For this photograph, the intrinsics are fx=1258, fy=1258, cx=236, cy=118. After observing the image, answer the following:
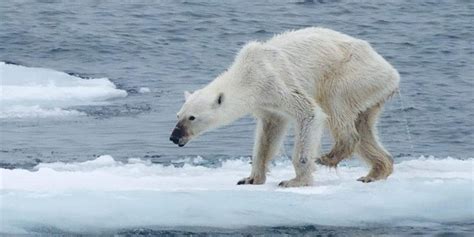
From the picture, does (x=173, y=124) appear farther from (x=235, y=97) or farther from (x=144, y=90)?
(x=235, y=97)

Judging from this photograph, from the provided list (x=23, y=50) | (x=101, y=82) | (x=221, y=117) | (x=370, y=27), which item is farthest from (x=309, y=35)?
(x=370, y=27)

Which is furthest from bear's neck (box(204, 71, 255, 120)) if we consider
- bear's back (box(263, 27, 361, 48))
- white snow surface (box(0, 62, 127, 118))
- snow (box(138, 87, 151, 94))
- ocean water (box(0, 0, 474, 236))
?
snow (box(138, 87, 151, 94))

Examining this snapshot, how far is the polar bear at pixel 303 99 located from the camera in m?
10.2

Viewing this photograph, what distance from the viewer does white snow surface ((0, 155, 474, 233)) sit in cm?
930

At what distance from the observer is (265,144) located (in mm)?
10680

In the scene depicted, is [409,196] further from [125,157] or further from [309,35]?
[125,157]

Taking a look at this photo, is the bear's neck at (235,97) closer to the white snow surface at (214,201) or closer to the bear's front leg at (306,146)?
the bear's front leg at (306,146)

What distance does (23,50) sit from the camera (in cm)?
2347

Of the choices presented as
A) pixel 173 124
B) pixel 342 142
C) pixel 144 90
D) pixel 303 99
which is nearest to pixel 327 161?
pixel 342 142

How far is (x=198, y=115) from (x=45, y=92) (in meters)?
8.20

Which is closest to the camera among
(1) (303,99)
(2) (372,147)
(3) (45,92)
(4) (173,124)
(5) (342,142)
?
(1) (303,99)

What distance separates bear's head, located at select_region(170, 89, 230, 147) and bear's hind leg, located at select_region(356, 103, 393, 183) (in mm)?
1361

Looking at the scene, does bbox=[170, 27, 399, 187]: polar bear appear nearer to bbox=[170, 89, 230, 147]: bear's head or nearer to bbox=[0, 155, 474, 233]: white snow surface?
bbox=[170, 89, 230, 147]: bear's head

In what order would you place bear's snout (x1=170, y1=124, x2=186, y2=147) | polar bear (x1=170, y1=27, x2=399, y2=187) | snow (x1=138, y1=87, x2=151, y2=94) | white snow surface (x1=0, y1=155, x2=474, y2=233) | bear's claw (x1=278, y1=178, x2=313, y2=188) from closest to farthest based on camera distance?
white snow surface (x1=0, y1=155, x2=474, y2=233)
bear's snout (x1=170, y1=124, x2=186, y2=147)
polar bear (x1=170, y1=27, x2=399, y2=187)
bear's claw (x1=278, y1=178, x2=313, y2=188)
snow (x1=138, y1=87, x2=151, y2=94)
